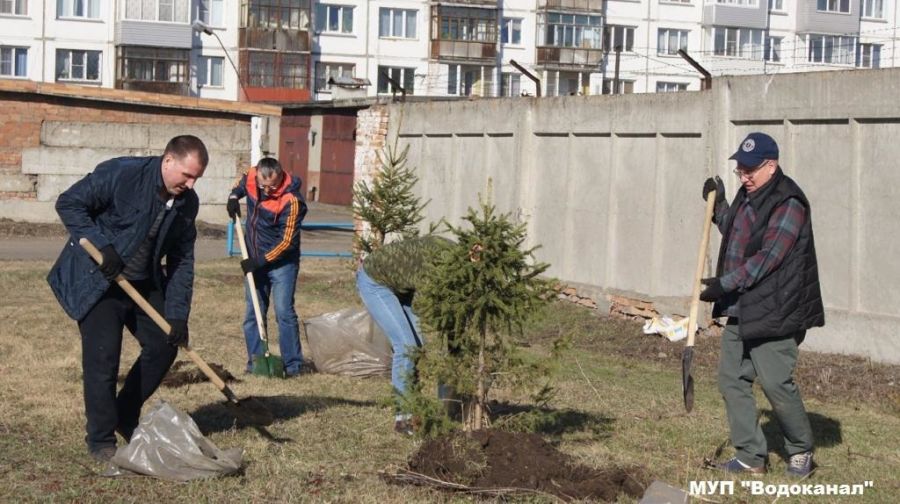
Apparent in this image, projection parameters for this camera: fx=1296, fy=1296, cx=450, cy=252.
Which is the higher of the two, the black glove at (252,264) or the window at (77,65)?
the window at (77,65)

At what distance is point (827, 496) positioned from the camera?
22.7ft

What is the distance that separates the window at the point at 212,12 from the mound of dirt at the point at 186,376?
5180 cm

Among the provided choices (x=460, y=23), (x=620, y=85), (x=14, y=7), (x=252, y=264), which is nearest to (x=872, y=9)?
(x=620, y=85)

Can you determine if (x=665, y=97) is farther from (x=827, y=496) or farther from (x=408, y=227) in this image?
(x=827, y=496)

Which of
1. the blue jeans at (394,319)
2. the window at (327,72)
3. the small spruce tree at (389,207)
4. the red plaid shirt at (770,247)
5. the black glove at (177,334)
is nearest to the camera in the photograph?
the red plaid shirt at (770,247)

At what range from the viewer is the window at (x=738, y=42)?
2692 inches

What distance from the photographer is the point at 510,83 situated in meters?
65.9

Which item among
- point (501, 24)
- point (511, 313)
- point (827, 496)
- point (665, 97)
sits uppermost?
point (501, 24)

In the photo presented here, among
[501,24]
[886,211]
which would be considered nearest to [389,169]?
[886,211]

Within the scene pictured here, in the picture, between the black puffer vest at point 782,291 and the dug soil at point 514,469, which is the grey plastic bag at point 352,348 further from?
the black puffer vest at point 782,291

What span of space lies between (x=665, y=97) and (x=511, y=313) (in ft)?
24.8

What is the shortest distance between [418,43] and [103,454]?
188ft

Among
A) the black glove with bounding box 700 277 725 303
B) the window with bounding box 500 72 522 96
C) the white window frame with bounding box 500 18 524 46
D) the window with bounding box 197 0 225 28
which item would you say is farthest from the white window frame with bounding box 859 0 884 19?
the black glove with bounding box 700 277 725 303

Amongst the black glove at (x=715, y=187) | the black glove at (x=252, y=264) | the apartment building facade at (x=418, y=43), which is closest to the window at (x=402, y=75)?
the apartment building facade at (x=418, y=43)
